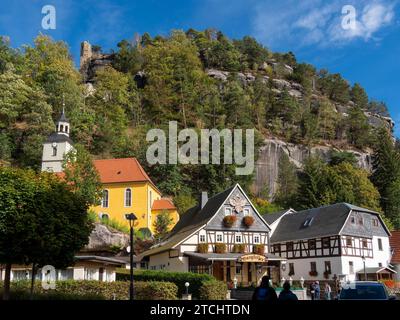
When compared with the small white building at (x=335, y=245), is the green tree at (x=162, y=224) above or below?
above

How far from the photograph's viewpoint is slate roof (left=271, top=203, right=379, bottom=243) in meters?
44.3

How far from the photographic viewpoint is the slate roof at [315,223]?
145ft

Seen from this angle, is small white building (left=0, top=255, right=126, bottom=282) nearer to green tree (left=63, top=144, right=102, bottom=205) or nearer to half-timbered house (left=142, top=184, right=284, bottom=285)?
half-timbered house (left=142, top=184, right=284, bottom=285)

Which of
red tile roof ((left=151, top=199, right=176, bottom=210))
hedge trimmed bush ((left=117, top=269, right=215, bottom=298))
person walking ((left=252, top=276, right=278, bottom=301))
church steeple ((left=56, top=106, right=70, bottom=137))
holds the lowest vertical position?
hedge trimmed bush ((left=117, top=269, right=215, bottom=298))

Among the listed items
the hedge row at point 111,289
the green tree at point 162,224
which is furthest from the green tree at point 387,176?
the hedge row at point 111,289

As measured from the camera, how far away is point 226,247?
139ft

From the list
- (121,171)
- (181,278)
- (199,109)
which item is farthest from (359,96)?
(181,278)

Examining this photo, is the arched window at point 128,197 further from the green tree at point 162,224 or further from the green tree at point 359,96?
the green tree at point 359,96

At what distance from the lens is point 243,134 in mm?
72875

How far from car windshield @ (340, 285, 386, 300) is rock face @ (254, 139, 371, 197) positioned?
190ft

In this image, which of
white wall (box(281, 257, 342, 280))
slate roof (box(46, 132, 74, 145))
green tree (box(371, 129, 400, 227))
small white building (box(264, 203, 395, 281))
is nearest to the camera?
white wall (box(281, 257, 342, 280))

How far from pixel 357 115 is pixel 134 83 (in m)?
44.0

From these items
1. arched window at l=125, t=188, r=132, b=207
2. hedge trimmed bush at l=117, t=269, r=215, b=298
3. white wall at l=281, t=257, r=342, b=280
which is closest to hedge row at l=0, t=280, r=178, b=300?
hedge trimmed bush at l=117, t=269, r=215, b=298
